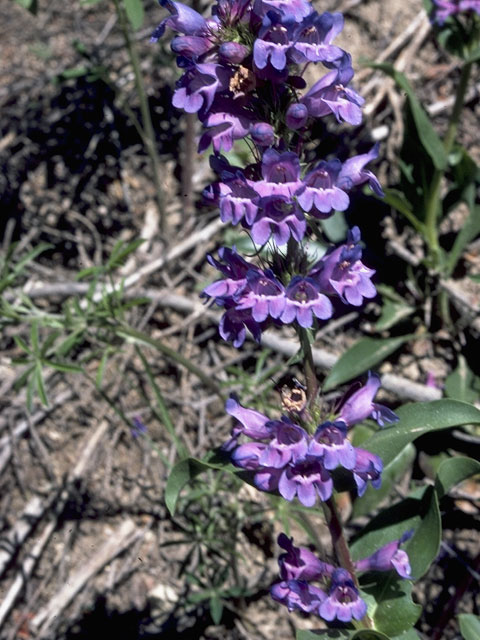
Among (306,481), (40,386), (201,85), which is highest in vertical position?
(201,85)

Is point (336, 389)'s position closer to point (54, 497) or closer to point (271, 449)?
point (54, 497)

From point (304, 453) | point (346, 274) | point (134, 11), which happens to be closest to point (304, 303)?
point (346, 274)

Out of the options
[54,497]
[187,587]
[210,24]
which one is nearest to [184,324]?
[54,497]

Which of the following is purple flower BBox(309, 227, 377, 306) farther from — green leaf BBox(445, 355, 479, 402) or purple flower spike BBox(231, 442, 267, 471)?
green leaf BBox(445, 355, 479, 402)

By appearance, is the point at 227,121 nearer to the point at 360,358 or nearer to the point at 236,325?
the point at 236,325

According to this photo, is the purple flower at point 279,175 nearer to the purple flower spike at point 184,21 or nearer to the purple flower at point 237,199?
the purple flower at point 237,199
